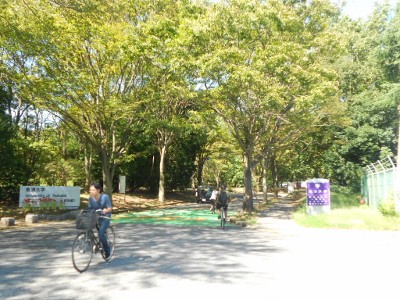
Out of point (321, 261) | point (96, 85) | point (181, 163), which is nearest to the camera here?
point (321, 261)

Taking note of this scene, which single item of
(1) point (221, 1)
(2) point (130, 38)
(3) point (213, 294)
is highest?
(1) point (221, 1)

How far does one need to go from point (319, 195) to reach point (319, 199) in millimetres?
198

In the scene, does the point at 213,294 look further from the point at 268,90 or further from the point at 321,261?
the point at 268,90

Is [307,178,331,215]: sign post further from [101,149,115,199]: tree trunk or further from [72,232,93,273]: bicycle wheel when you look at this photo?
[72,232,93,273]: bicycle wheel

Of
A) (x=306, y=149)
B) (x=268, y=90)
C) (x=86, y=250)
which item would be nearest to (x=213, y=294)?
(x=86, y=250)

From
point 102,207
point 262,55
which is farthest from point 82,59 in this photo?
point 102,207

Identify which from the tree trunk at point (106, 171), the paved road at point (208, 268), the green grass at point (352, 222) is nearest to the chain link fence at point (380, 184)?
the green grass at point (352, 222)

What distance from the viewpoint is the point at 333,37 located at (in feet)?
65.2

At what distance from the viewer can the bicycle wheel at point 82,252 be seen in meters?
6.84

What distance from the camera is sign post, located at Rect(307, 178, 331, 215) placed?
18625 mm

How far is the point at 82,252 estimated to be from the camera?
23.2ft

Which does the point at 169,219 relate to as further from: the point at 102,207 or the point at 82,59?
the point at 102,207

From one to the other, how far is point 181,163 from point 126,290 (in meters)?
34.3

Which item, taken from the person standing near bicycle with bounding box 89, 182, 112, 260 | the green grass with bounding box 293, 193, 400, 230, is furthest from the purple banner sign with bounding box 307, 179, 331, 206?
the person standing near bicycle with bounding box 89, 182, 112, 260
